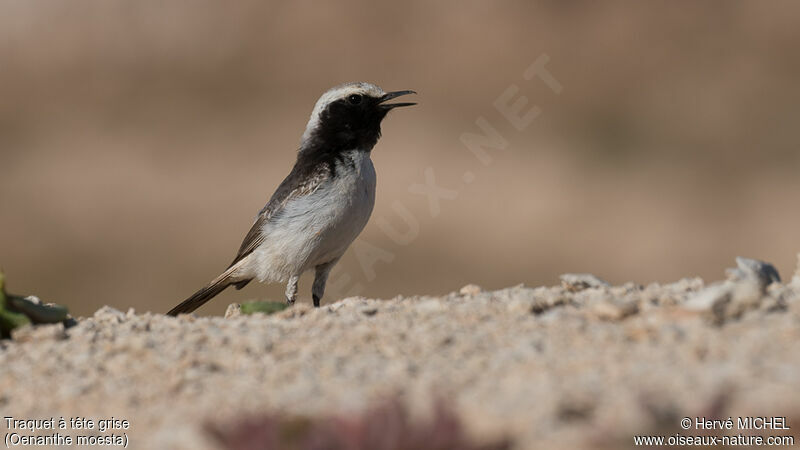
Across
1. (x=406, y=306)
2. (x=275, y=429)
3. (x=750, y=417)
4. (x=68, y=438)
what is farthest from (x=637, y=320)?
(x=68, y=438)

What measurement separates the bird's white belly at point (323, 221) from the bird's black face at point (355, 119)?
0.94 feet

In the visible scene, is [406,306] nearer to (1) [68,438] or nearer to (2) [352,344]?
(2) [352,344]

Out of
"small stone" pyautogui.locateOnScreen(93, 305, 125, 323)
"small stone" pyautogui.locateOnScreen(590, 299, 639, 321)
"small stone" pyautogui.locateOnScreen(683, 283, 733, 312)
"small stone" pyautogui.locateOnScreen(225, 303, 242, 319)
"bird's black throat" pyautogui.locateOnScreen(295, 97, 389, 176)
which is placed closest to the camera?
"small stone" pyautogui.locateOnScreen(683, 283, 733, 312)

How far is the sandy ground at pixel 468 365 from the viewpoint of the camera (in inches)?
122

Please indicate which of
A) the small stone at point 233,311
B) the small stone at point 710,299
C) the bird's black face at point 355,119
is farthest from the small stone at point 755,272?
the bird's black face at point 355,119

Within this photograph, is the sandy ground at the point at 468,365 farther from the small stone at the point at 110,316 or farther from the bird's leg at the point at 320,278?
the bird's leg at the point at 320,278

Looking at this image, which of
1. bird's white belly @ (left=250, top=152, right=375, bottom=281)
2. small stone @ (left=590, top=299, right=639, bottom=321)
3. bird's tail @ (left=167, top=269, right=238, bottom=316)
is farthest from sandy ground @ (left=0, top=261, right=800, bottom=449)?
bird's tail @ (left=167, top=269, right=238, bottom=316)

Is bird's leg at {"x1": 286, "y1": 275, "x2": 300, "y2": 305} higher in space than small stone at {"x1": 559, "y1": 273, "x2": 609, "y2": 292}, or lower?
higher

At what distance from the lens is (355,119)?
8.48m

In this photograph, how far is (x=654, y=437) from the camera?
9.36ft

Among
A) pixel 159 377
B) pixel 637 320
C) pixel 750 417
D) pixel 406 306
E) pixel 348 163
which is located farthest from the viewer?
pixel 348 163

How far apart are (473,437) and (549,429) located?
0.27 metres

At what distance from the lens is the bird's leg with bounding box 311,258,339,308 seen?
834 cm

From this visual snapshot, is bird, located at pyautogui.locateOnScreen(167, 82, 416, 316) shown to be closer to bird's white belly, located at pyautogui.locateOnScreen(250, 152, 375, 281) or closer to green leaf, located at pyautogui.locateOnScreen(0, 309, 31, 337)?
bird's white belly, located at pyautogui.locateOnScreen(250, 152, 375, 281)
